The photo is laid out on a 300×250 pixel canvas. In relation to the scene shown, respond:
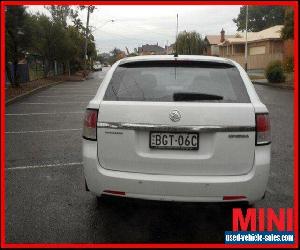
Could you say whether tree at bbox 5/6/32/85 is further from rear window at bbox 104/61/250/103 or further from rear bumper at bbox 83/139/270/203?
rear bumper at bbox 83/139/270/203

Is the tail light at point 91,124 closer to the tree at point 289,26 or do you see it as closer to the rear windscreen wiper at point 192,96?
the rear windscreen wiper at point 192,96

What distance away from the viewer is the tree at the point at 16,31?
20047 mm

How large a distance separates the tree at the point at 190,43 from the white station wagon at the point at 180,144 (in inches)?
2809

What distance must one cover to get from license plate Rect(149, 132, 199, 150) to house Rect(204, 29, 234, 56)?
71.0 metres

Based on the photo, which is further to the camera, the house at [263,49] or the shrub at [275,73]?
the house at [263,49]

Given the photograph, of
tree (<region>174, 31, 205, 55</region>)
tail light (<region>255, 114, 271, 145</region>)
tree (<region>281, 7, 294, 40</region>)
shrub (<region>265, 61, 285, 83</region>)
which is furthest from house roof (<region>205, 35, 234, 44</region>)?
tail light (<region>255, 114, 271, 145</region>)

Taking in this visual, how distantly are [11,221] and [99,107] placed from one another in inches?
63.0

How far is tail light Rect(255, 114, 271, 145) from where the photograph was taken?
3604 mm

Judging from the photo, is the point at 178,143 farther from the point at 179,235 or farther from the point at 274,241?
the point at 274,241

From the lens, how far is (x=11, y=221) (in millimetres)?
4215

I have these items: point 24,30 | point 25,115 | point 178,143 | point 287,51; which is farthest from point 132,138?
point 287,51

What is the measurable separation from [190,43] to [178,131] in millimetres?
73230
